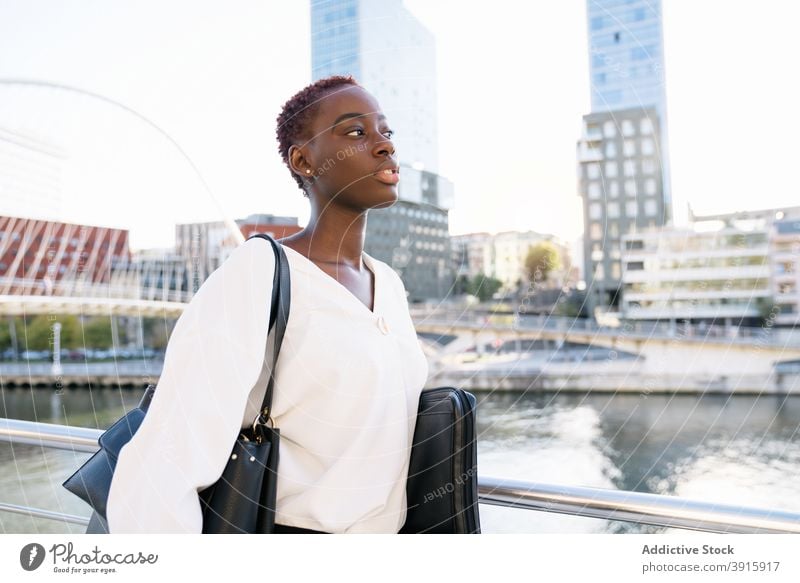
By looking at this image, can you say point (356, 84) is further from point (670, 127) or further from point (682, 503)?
point (670, 127)

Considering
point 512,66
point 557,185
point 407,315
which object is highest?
point 512,66

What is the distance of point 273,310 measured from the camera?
42 cm

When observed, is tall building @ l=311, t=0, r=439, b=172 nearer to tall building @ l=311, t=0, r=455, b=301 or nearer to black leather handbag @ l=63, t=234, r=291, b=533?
tall building @ l=311, t=0, r=455, b=301

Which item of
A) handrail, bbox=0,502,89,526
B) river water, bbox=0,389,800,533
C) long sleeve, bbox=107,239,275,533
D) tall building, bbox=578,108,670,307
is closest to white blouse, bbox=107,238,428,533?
long sleeve, bbox=107,239,275,533

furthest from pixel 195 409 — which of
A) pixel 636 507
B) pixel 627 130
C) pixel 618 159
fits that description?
pixel 627 130

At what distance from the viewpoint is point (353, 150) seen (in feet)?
1.55

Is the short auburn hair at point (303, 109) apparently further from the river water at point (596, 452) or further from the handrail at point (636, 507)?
the river water at point (596, 452)

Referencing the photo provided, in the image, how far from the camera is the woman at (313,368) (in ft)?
1.28

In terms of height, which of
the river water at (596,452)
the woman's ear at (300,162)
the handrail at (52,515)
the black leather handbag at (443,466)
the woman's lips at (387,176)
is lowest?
the river water at (596,452)

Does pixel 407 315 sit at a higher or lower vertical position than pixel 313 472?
higher

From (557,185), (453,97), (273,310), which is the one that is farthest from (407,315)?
(557,185)

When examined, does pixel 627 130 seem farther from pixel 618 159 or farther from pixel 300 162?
pixel 300 162

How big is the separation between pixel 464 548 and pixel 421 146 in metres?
0.47

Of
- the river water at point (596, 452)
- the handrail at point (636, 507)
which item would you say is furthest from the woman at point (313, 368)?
the river water at point (596, 452)
